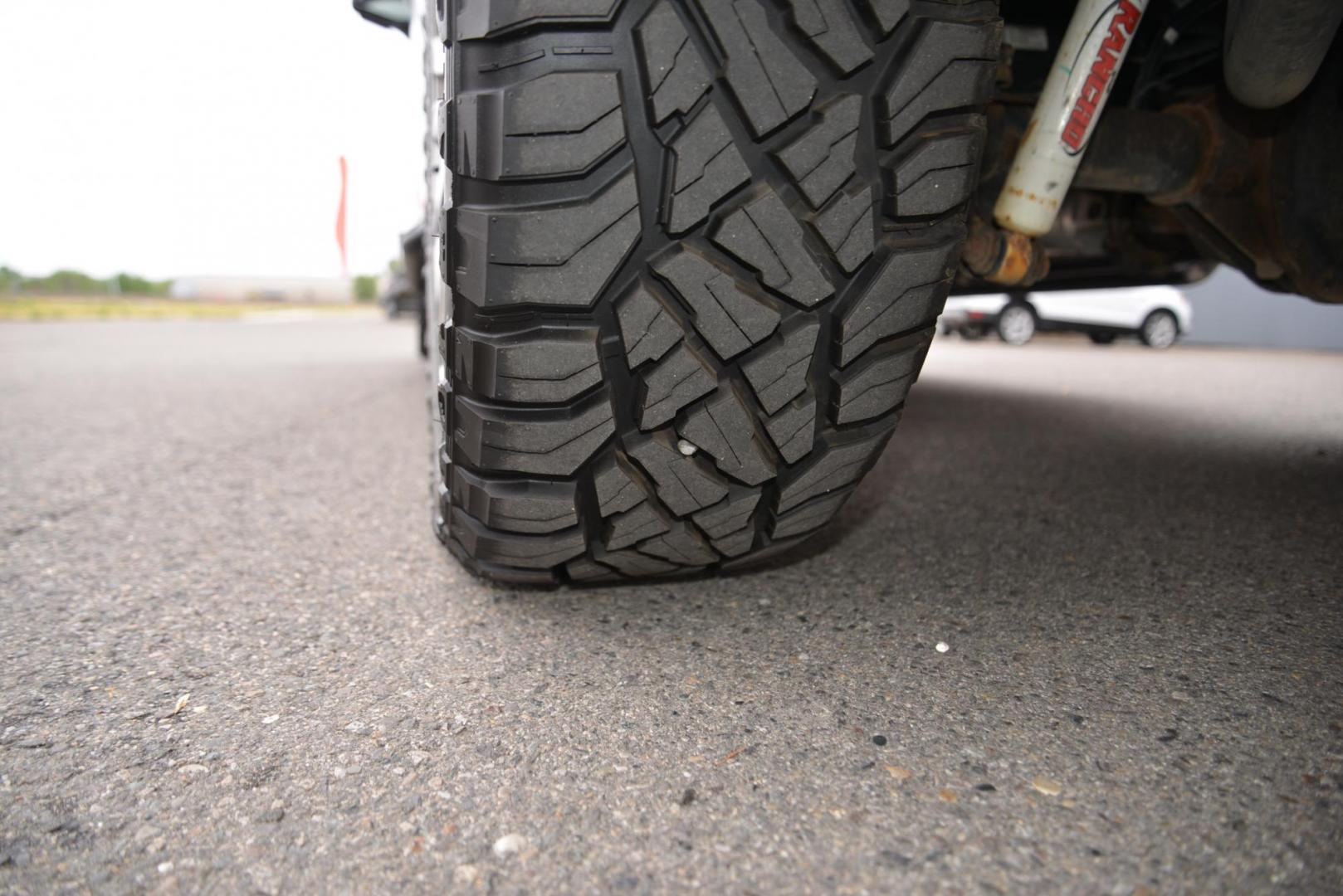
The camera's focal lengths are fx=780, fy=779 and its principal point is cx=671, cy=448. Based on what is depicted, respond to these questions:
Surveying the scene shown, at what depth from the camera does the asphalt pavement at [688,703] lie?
692 mm

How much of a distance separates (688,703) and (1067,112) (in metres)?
0.94

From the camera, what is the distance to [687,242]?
35.5 inches

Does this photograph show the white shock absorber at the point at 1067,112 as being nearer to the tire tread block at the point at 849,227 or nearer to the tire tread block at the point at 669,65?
the tire tread block at the point at 849,227

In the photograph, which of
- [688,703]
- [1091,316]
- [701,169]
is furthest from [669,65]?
[1091,316]

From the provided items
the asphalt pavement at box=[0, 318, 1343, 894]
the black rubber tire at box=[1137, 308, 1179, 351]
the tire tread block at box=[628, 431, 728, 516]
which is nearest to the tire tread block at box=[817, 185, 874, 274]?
the tire tread block at box=[628, 431, 728, 516]

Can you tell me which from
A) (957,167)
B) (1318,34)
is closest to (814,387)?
(957,167)

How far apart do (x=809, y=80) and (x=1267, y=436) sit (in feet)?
9.11

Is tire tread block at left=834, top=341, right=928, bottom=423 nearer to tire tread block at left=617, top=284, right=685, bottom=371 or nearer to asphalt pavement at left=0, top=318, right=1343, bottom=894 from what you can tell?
tire tread block at left=617, top=284, right=685, bottom=371

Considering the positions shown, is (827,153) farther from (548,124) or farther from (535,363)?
(535,363)

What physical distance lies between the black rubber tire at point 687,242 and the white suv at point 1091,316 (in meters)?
9.46

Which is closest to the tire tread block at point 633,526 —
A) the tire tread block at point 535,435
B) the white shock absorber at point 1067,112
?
the tire tread block at point 535,435

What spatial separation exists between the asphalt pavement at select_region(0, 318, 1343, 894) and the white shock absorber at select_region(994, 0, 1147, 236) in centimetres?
62

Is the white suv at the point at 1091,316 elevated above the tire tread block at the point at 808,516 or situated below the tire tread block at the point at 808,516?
above

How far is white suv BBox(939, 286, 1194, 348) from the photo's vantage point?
31.7 feet
